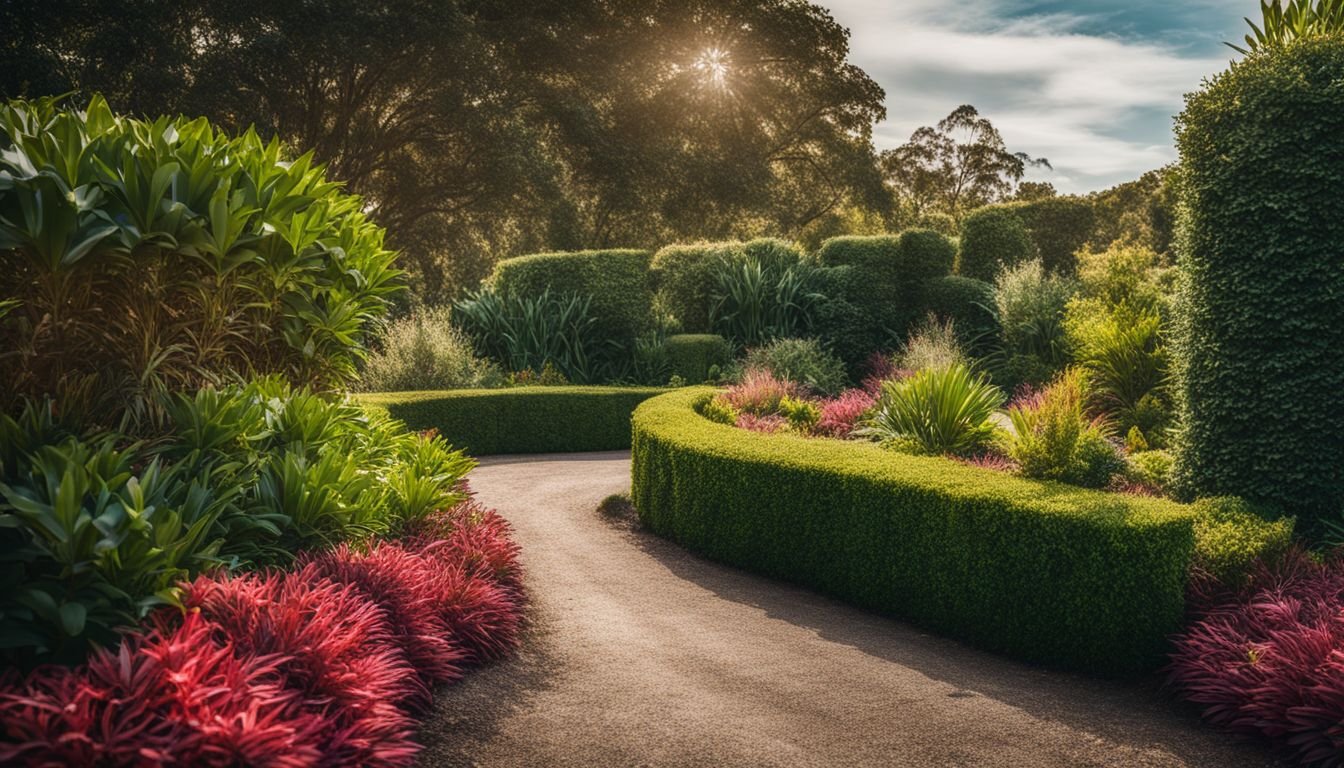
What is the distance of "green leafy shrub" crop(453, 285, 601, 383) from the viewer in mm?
17062

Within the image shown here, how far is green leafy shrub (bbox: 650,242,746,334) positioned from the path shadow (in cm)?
1159

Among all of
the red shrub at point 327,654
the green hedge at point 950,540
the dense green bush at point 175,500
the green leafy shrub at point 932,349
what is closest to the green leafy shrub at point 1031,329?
the green leafy shrub at point 932,349

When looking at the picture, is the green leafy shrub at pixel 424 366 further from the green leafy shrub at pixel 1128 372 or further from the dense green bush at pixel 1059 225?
the dense green bush at pixel 1059 225

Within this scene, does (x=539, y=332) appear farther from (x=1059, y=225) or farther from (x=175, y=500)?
(x=1059, y=225)

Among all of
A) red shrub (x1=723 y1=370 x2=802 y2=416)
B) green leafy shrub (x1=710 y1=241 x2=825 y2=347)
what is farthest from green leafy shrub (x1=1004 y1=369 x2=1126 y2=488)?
green leafy shrub (x1=710 y1=241 x2=825 y2=347)

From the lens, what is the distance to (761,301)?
17719 millimetres

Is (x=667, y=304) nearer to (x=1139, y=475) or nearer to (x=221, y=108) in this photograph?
(x=221, y=108)

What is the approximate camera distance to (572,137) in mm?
24531

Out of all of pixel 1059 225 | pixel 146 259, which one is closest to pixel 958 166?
pixel 1059 225

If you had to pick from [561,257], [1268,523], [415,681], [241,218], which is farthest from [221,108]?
[1268,523]

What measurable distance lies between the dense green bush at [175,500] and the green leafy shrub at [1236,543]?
191 inches

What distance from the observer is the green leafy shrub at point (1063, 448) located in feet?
23.2

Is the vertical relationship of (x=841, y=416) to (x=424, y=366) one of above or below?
below

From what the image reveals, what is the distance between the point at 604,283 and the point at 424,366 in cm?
372
